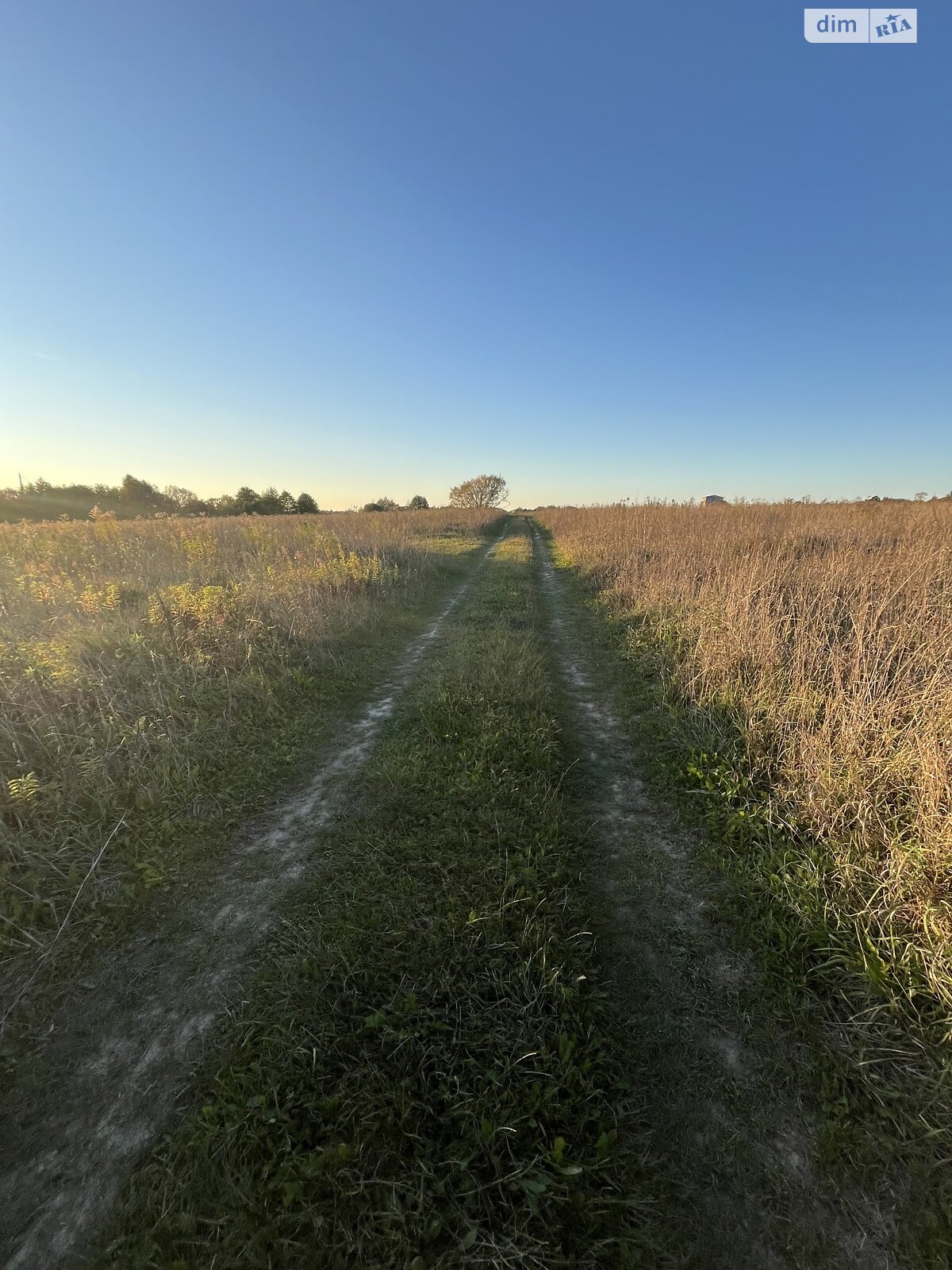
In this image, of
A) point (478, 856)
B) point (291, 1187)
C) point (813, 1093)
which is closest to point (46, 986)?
point (291, 1187)

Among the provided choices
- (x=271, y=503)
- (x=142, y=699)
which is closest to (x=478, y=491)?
(x=271, y=503)

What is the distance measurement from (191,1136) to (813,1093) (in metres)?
2.71

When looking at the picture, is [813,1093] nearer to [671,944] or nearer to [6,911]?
[671,944]

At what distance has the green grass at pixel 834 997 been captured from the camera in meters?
1.89

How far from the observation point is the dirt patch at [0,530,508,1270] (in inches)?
70.6

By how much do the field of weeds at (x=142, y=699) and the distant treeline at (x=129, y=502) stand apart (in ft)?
70.5

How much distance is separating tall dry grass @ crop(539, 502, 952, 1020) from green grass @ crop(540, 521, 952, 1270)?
0.03m

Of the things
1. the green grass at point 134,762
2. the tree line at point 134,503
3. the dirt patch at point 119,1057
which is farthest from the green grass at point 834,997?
the tree line at point 134,503

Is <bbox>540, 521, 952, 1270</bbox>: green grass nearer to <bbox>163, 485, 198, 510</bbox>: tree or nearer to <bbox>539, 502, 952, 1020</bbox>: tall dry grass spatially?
<bbox>539, 502, 952, 1020</bbox>: tall dry grass

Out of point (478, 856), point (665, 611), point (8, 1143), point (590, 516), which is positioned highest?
point (590, 516)

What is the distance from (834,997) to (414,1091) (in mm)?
2251

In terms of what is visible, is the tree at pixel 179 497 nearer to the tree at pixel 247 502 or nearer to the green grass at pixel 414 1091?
the tree at pixel 247 502

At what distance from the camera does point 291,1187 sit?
1.75m

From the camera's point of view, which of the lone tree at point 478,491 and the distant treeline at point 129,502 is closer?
the distant treeline at point 129,502
